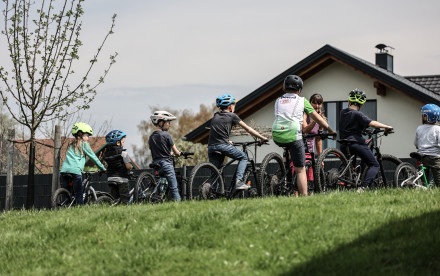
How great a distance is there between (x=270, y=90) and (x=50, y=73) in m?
14.9

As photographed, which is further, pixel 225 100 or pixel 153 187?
pixel 153 187

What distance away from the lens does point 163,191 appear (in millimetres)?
13031

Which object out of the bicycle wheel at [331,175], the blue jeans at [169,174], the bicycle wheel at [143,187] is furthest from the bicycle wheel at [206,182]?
the bicycle wheel at [331,175]

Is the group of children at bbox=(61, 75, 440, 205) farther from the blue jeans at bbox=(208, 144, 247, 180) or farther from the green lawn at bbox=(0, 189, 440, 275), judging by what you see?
the green lawn at bbox=(0, 189, 440, 275)

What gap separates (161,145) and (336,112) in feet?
58.0

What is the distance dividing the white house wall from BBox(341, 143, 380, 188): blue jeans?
16456mm

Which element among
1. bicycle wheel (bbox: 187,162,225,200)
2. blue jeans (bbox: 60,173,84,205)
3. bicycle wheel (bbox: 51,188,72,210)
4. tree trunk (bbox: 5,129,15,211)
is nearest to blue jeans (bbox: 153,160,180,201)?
bicycle wheel (bbox: 187,162,225,200)

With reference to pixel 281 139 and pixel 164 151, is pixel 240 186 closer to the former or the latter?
pixel 281 139

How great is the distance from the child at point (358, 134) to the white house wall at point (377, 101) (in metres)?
16.4

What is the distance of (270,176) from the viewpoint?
11.7 metres

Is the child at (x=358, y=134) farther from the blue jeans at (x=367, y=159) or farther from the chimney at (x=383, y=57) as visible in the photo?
the chimney at (x=383, y=57)

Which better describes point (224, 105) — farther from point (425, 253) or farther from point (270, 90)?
point (270, 90)

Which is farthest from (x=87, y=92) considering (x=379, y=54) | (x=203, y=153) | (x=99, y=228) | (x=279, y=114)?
(x=203, y=153)

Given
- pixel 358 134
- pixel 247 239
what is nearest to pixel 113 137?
pixel 358 134
